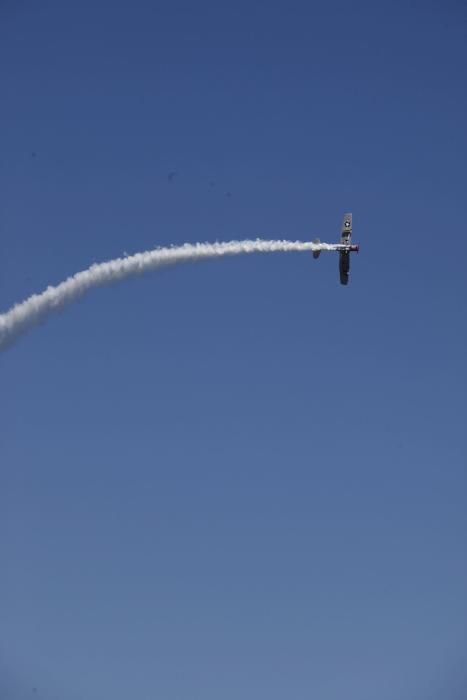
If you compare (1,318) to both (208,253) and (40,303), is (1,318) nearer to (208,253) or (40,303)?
(40,303)

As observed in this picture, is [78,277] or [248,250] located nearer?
[78,277]

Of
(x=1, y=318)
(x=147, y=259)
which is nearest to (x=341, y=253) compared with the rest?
(x=147, y=259)

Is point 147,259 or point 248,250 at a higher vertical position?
point 248,250

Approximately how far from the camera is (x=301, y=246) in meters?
83.6

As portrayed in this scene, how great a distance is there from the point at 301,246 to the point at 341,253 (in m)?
3.35

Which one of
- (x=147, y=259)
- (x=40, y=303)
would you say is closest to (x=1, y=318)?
(x=40, y=303)

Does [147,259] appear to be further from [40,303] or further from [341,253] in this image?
[341,253]

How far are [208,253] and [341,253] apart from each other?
13.2m

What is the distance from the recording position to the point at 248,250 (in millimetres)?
78812

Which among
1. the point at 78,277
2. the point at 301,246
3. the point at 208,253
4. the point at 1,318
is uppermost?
the point at 301,246

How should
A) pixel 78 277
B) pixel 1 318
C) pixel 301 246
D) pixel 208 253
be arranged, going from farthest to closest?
pixel 301 246, pixel 208 253, pixel 78 277, pixel 1 318

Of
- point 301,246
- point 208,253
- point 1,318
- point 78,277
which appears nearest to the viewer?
point 1,318

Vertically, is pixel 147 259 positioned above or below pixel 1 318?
above

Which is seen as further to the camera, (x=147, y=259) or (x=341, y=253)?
(x=341, y=253)
